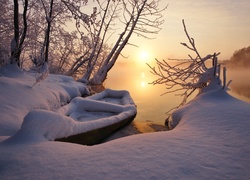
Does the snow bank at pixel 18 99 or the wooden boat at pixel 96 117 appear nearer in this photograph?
the snow bank at pixel 18 99

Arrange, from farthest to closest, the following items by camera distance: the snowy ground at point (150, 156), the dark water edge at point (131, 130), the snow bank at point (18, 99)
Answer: the dark water edge at point (131, 130)
the snow bank at point (18, 99)
the snowy ground at point (150, 156)

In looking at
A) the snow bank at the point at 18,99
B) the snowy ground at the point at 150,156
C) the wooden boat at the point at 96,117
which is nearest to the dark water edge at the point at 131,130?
the wooden boat at the point at 96,117

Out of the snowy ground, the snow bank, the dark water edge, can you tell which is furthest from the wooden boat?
the snowy ground

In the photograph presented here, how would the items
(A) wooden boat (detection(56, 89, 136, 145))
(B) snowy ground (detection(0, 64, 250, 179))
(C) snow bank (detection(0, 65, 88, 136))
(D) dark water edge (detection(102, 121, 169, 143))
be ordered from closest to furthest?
(B) snowy ground (detection(0, 64, 250, 179))
(C) snow bank (detection(0, 65, 88, 136))
(A) wooden boat (detection(56, 89, 136, 145))
(D) dark water edge (detection(102, 121, 169, 143))

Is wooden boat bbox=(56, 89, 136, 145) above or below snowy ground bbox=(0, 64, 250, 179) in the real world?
below

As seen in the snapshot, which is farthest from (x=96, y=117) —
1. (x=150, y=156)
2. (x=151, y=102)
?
(x=151, y=102)

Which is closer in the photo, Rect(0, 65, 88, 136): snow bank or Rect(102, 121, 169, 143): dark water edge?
Rect(0, 65, 88, 136): snow bank

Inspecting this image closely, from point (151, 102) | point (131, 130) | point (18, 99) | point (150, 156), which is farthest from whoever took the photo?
point (151, 102)

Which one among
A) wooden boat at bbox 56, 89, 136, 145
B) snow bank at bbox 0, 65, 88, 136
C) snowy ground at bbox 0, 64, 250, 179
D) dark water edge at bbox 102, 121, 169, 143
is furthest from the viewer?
dark water edge at bbox 102, 121, 169, 143

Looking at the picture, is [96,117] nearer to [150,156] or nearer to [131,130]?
[131,130]

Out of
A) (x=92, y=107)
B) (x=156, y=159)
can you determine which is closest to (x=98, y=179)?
(x=156, y=159)

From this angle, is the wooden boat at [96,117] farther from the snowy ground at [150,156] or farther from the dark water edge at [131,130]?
the snowy ground at [150,156]

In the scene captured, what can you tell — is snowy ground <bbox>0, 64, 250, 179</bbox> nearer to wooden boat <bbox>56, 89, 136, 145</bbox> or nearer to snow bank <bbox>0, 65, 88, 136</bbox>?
snow bank <bbox>0, 65, 88, 136</bbox>

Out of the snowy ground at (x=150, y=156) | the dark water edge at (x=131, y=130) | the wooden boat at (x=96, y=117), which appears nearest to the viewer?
the snowy ground at (x=150, y=156)
